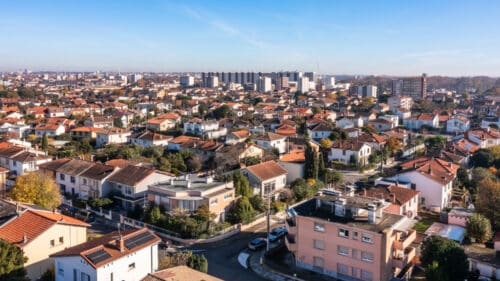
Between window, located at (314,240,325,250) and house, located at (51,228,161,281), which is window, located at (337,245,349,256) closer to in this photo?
window, located at (314,240,325,250)

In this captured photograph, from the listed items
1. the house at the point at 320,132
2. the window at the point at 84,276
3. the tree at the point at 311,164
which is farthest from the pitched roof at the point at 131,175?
the house at the point at 320,132

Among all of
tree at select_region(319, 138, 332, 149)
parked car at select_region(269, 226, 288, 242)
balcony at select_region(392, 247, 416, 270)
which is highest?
tree at select_region(319, 138, 332, 149)

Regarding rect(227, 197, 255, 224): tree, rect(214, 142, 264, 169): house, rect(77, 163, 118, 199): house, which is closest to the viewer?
rect(227, 197, 255, 224): tree

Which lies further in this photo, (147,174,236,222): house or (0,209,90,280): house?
(147,174,236,222): house

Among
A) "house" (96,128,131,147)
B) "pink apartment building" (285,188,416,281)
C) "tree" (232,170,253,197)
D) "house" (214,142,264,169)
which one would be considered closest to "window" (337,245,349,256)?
"pink apartment building" (285,188,416,281)

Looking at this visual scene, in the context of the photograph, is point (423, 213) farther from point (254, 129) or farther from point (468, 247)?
point (254, 129)

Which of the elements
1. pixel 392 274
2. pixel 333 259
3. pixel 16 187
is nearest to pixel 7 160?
pixel 16 187
